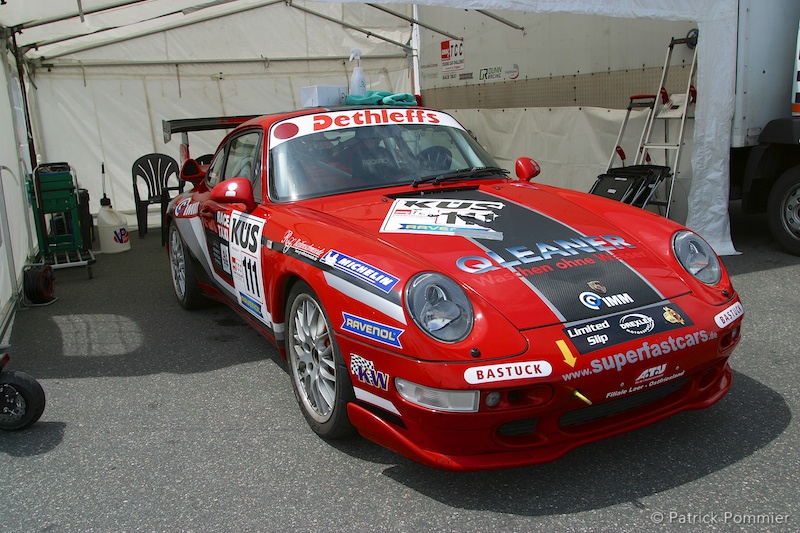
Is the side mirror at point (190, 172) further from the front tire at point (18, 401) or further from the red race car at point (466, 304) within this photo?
the front tire at point (18, 401)

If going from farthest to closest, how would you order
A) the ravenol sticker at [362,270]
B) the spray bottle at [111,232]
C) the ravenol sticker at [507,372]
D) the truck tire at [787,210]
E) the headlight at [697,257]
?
1. the spray bottle at [111,232]
2. the truck tire at [787,210]
3. the headlight at [697,257]
4. the ravenol sticker at [362,270]
5. the ravenol sticker at [507,372]

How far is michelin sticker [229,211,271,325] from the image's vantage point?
11.4 ft

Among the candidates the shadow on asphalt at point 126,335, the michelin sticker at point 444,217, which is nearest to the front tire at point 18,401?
the shadow on asphalt at point 126,335

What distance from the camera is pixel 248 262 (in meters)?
3.60

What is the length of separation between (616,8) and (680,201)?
220cm

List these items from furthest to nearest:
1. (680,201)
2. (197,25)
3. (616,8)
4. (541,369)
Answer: (197,25) → (680,201) → (616,8) → (541,369)

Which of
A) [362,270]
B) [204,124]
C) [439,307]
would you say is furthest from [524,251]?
[204,124]

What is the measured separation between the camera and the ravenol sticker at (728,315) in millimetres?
2604

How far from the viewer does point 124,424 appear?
3.28m

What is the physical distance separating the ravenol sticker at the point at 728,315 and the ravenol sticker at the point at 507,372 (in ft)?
2.69

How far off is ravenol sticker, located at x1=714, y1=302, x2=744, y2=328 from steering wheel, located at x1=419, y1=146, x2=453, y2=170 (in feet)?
5.71

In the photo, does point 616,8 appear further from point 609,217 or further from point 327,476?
point 327,476

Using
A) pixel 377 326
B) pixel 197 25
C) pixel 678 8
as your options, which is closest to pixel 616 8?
pixel 678 8

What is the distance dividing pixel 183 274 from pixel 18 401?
213cm
